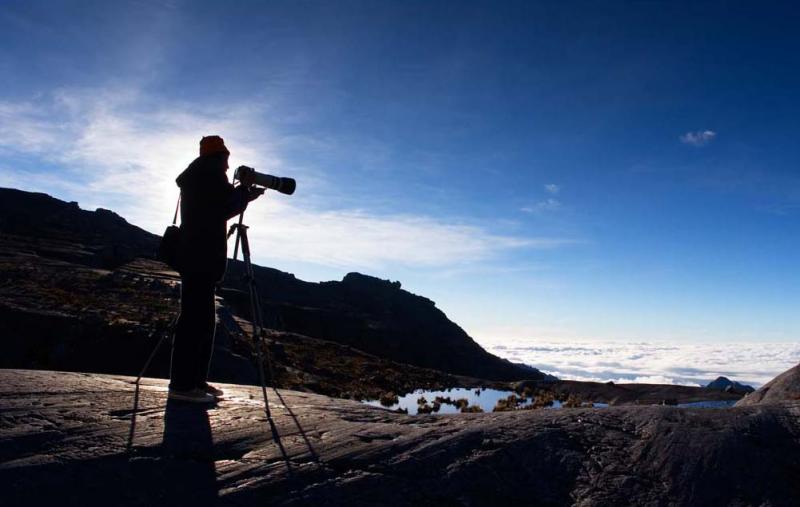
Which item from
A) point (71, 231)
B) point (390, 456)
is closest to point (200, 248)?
point (390, 456)

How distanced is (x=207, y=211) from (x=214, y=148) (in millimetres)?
974

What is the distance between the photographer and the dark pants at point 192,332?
7414 mm

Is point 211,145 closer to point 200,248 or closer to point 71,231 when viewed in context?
point 200,248

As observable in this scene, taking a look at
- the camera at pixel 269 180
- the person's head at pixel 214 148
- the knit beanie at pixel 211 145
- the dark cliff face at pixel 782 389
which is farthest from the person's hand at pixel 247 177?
the dark cliff face at pixel 782 389

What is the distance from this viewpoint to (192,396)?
7.33 metres

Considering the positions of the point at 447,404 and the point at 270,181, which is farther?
the point at 447,404

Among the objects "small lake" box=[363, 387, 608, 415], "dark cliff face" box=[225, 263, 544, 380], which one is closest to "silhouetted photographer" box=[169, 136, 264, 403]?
"small lake" box=[363, 387, 608, 415]

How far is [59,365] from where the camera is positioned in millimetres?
19969

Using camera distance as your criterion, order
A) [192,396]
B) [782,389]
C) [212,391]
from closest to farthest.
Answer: [192,396] < [212,391] < [782,389]

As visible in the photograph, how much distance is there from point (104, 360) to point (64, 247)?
75.6 meters

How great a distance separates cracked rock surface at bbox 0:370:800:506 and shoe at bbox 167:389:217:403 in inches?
14.8

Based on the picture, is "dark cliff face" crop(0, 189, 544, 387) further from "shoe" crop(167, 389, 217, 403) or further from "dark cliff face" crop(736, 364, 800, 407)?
"dark cliff face" crop(736, 364, 800, 407)

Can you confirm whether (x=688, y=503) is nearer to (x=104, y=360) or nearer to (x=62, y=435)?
(x=62, y=435)

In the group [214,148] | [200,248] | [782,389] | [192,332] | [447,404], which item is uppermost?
[214,148]
